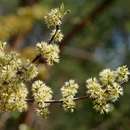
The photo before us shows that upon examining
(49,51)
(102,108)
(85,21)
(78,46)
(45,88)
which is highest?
(78,46)

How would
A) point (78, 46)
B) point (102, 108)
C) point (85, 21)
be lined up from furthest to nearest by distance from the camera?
point (78, 46)
point (85, 21)
point (102, 108)

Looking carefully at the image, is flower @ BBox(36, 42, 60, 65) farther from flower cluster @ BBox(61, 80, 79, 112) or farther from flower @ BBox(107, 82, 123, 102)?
flower @ BBox(107, 82, 123, 102)

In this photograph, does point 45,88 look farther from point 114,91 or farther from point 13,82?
point 114,91

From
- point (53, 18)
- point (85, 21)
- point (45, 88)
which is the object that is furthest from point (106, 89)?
point (85, 21)

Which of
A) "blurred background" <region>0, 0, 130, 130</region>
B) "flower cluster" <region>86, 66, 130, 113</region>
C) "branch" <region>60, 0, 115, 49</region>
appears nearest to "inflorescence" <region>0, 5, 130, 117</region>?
"flower cluster" <region>86, 66, 130, 113</region>

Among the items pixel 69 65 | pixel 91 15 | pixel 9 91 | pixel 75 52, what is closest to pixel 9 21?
pixel 91 15

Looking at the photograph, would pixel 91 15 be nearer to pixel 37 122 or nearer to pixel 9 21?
pixel 9 21
